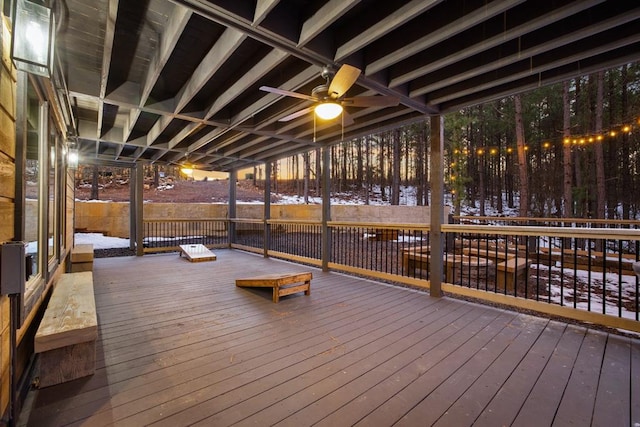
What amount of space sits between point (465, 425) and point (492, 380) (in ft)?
1.99

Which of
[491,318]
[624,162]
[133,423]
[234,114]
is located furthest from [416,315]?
[624,162]

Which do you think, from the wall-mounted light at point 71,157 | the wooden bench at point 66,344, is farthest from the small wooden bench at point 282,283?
the wall-mounted light at point 71,157

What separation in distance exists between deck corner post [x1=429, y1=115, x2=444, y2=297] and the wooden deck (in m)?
0.38

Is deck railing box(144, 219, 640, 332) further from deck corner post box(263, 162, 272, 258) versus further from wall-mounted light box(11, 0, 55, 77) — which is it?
wall-mounted light box(11, 0, 55, 77)

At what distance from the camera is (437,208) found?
13.6ft

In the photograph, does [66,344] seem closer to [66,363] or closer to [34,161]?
[66,363]

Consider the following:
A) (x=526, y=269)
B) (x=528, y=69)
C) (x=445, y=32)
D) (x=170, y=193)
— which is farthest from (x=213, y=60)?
(x=170, y=193)

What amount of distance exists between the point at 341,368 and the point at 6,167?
2402mm

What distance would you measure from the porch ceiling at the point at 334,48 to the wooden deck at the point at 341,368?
2.61 meters

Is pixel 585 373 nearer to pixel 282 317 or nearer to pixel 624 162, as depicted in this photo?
pixel 282 317

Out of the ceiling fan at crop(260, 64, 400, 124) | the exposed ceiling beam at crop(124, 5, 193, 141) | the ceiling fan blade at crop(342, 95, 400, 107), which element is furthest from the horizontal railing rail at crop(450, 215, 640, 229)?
the exposed ceiling beam at crop(124, 5, 193, 141)

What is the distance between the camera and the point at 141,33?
2818 mm

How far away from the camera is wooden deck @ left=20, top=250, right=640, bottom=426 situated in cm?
171

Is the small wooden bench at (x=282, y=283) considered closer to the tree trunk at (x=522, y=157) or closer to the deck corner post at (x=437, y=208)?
the deck corner post at (x=437, y=208)
